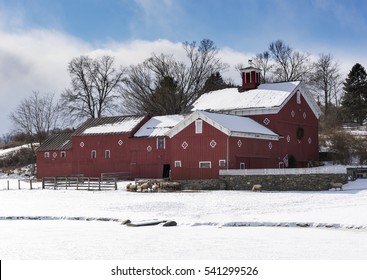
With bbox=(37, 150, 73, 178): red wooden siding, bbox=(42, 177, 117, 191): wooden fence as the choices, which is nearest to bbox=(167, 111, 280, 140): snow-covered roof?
bbox=(42, 177, 117, 191): wooden fence

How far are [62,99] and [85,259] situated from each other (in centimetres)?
6258

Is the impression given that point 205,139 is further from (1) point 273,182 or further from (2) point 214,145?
(1) point 273,182

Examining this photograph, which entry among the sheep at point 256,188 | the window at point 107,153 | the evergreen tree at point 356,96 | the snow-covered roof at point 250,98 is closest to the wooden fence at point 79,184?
the window at point 107,153

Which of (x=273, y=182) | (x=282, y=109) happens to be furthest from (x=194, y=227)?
(x=282, y=109)

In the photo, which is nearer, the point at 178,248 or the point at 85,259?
the point at 85,259

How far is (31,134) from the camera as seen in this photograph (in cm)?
7956

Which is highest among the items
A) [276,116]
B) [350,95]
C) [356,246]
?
[350,95]

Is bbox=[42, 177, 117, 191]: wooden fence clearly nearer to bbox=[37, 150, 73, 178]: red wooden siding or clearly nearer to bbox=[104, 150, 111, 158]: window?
bbox=[104, 150, 111, 158]: window

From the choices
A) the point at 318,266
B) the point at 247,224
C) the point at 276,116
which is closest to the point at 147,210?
the point at 247,224

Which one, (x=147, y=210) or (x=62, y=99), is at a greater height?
(x=62, y=99)

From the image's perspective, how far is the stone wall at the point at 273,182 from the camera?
120 feet

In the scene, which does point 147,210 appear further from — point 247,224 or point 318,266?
point 318,266

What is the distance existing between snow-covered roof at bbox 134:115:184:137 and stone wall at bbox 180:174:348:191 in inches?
361

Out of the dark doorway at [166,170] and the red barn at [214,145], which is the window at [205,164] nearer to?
the red barn at [214,145]
